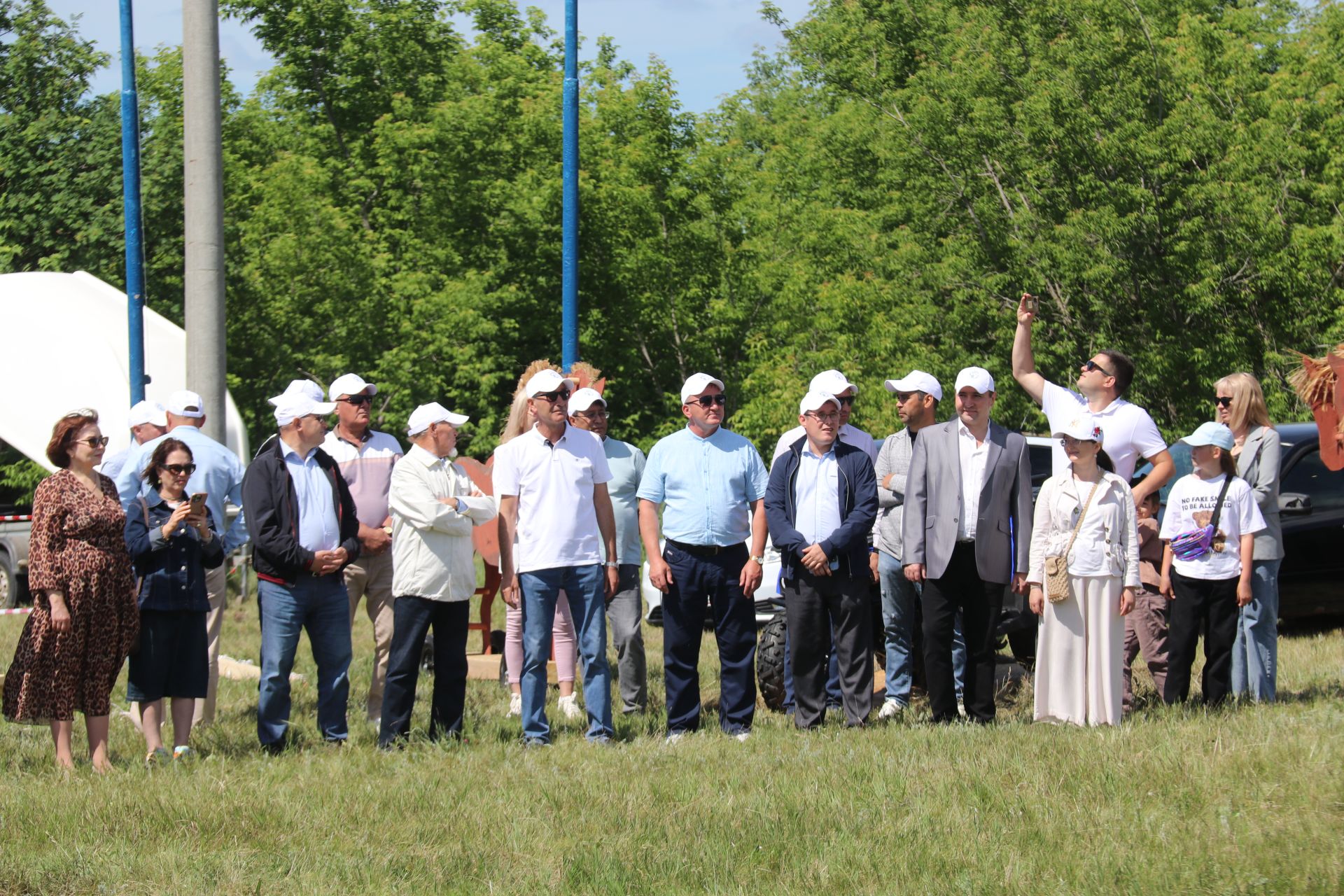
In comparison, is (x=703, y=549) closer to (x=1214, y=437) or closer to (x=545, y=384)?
(x=545, y=384)

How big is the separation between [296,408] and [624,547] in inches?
90.4

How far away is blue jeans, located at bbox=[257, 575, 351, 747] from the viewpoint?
7969mm

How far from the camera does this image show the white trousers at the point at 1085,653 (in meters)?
7.67

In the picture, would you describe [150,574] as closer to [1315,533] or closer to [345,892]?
[345,892]

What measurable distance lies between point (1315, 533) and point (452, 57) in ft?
77.3

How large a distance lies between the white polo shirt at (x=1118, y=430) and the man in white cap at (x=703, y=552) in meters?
1.66

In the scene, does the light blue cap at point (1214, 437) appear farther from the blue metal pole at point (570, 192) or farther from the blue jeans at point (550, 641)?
the blue metal pole at point (570, 192)

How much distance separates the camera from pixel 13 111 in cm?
2436

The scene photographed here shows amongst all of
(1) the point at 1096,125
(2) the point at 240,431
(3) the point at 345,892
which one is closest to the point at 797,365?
(1) the point at 1096,125

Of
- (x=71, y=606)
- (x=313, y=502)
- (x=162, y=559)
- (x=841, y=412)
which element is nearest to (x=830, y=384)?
(x=841, y=412)

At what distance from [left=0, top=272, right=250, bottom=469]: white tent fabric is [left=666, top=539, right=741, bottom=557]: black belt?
10318 millimetres

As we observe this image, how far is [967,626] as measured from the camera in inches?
321

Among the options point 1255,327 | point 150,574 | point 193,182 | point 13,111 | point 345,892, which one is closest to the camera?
point 345,892

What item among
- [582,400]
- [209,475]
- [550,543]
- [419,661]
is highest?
[582,400]
